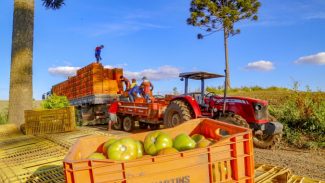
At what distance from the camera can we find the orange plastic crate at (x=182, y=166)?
8.04ft

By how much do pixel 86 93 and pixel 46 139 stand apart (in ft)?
35.9

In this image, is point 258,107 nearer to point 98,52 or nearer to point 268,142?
point 268,142

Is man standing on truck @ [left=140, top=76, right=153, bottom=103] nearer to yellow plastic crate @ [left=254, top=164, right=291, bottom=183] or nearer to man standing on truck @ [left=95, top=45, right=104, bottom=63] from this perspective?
man standing on truck @ [left=95, top=45, right=104, bottom=63]

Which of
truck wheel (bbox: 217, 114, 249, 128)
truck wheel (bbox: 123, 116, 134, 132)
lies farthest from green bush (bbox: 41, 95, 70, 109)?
truck wheel (bbox: 217, 114, 249, 128)

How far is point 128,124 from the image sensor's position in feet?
47.8

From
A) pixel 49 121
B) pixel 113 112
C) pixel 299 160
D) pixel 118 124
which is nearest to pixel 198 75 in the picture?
pixel 299 160

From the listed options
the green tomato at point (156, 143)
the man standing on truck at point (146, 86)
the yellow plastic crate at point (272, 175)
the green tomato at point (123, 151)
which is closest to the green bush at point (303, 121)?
the man standing on truck at point (146, 86)

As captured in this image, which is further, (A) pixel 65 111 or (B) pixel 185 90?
(B) pixel 185 90

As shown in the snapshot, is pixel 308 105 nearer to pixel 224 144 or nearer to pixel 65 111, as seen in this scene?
pixel 65 111

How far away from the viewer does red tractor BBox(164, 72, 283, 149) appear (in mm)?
9367

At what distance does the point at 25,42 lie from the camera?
11625 millimetres

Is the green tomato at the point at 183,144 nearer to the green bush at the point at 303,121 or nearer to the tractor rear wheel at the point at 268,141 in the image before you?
the tractor rear wheel at the point at 268,141

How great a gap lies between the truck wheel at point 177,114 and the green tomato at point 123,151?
723 cm

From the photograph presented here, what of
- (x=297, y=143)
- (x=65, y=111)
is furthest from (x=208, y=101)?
(x=65, y=111)
